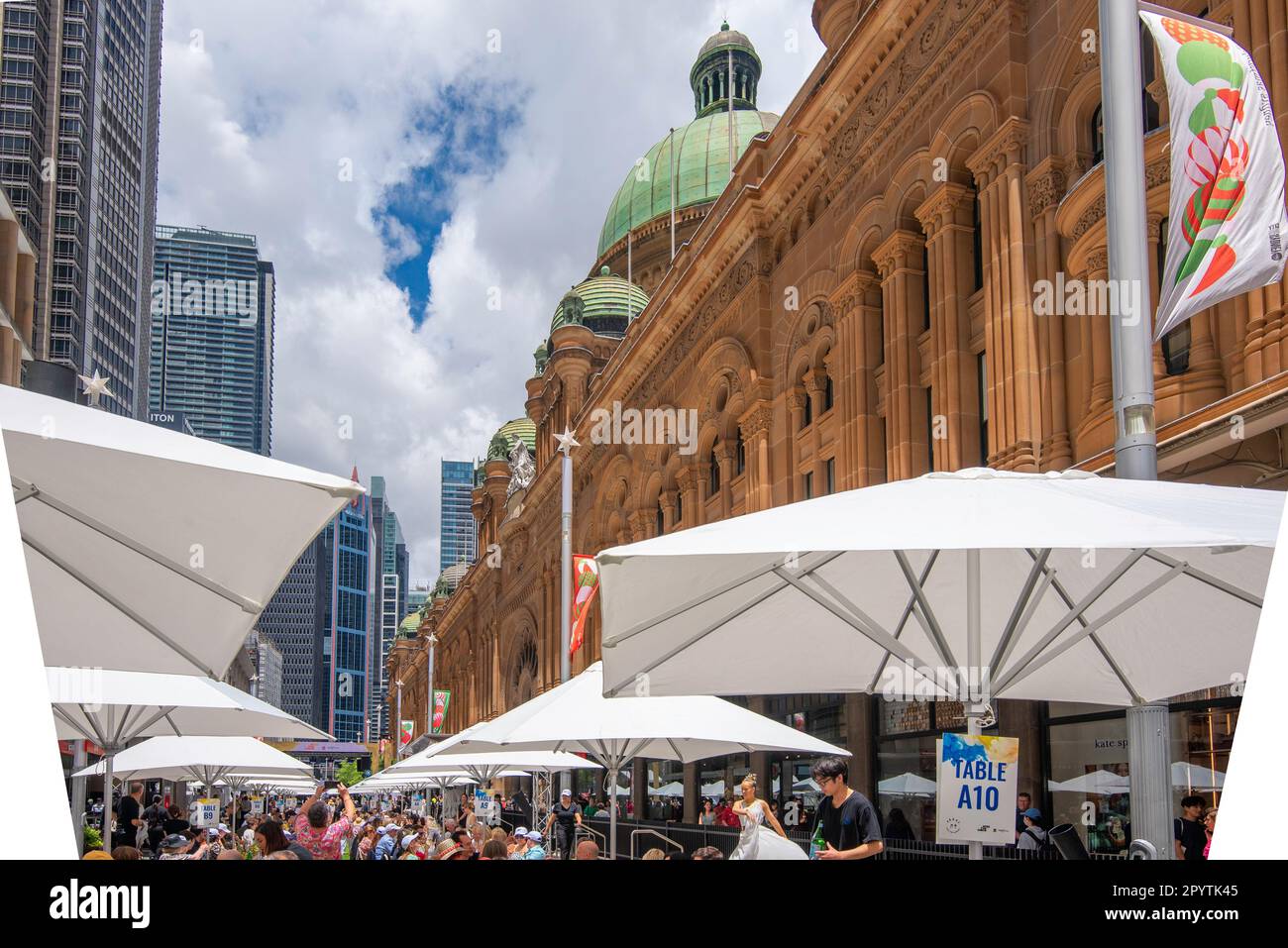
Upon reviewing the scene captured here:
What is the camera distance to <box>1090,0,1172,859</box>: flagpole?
24.0 feet

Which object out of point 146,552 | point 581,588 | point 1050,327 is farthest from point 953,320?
point 146,552

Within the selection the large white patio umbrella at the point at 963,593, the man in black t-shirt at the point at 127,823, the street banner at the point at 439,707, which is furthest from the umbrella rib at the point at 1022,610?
the street banner at the point at 439,707

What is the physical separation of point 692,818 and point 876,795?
11.8 metres

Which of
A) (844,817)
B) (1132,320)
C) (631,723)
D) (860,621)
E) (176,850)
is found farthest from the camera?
(176,850)

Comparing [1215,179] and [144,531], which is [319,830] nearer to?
[144,531]

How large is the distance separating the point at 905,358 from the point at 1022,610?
1595cm

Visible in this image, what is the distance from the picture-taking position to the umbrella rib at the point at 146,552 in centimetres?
522

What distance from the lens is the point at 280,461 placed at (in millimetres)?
5480

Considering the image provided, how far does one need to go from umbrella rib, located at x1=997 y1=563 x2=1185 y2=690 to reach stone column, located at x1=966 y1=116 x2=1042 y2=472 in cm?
1060

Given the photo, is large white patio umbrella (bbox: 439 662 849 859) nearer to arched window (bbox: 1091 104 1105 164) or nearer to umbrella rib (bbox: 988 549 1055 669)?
umbrella rib (bbox: 988 549 1055 669)

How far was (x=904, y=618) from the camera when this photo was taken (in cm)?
786

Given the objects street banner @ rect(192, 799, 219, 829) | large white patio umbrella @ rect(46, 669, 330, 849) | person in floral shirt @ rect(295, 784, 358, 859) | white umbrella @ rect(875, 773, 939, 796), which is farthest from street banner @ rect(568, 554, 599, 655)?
person in floral shirt @ rect(295, 784, 358, 859)

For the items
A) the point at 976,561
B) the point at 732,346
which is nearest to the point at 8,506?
the point at 976,561

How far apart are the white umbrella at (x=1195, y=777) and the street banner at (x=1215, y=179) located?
23.7ft
